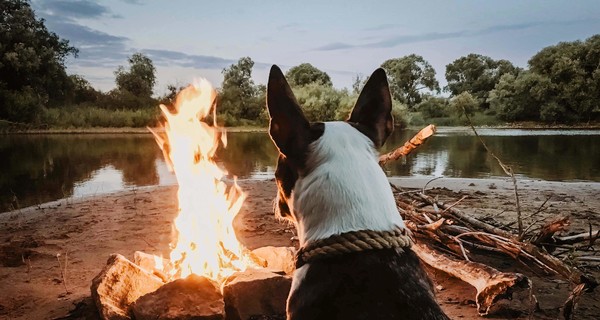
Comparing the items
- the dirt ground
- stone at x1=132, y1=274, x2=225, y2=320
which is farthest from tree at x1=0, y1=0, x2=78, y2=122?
stone at x1=132, y1=274, x2=225, y2=320

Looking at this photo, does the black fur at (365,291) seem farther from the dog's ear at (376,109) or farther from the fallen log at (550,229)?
the fallen log at (550,229)

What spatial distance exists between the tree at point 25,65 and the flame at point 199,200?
46714mm

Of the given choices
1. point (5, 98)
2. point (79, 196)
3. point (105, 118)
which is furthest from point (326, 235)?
point (105, 118)

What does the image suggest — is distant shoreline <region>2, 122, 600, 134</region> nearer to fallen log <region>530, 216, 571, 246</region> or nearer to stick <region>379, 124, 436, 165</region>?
stick <region>379, 124, 436, 165</region>

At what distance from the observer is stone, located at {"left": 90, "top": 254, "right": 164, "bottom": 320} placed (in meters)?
3.92

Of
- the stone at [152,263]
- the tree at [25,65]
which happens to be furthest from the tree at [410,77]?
the stone at [152,263]

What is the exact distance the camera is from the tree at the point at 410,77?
7575 cm

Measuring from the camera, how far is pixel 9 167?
19.5 m

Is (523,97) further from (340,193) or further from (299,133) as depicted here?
(340,193)

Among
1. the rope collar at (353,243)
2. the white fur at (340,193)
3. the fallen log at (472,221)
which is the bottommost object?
the fallen log at (472,221)

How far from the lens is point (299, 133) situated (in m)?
2.27

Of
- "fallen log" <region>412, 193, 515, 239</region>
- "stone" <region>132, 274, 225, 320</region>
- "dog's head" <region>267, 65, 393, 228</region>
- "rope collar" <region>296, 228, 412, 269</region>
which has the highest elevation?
"dog's head" <region>267, 65, 393, 228</region>

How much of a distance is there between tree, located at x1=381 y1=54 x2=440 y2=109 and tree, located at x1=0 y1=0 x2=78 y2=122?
49.0 m

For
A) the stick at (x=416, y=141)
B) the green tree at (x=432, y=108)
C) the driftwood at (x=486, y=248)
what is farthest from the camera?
the green tree at (x=432, y=108)
